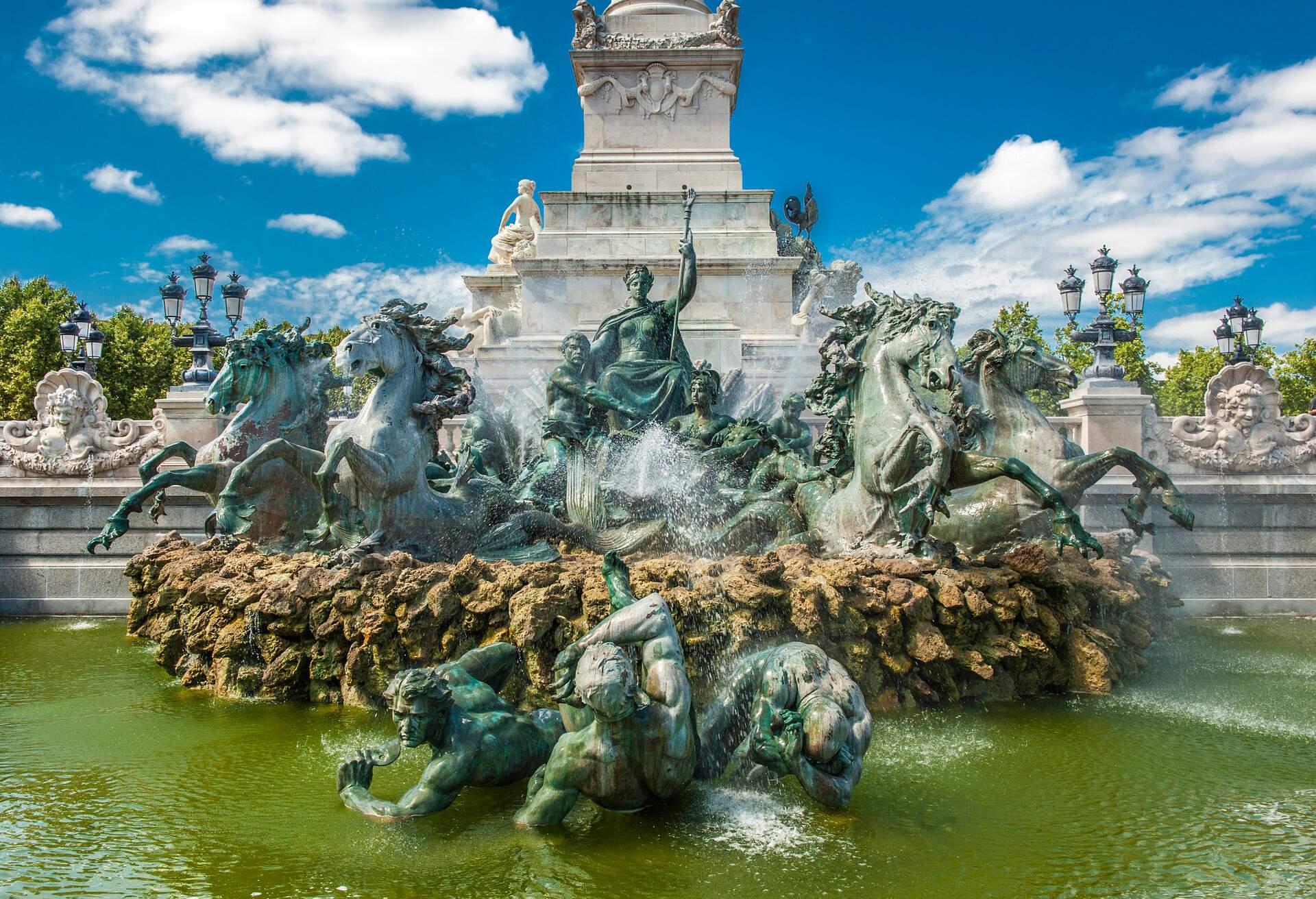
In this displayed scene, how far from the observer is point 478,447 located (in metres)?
10.6

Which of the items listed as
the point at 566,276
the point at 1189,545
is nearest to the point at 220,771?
the point at 566,276

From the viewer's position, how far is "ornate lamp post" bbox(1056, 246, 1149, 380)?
43.6 ft

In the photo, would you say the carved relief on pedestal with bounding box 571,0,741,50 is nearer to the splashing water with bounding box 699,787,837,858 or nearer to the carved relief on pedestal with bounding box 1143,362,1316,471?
the carved relief on pedestal with bounding box 1143,362,1316,471

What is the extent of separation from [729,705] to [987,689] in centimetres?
280

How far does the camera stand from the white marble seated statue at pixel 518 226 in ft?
62.2

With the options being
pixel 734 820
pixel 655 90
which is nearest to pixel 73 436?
pixel 655 90

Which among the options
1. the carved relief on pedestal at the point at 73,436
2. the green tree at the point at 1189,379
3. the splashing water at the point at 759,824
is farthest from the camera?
the green tree at the point at 1189,379

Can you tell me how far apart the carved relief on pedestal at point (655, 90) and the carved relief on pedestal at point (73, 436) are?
27.2 feet

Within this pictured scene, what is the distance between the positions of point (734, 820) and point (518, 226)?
16321 mm

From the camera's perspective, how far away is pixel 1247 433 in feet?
41.8

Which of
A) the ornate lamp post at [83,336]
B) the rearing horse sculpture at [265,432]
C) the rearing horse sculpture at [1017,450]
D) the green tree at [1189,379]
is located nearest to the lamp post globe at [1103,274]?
the rearing horse sculpture at [1017,450]

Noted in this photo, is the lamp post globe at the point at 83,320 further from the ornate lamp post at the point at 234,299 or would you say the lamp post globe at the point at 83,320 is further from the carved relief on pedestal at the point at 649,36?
the carved relief on pedestal at the point at 649,36

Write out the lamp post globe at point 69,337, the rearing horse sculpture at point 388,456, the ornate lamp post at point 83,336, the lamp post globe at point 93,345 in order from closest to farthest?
the rearing horse sculpture at point 388,456, the lamp post globe at point 69,337, the ornate lamp post at point 83,336, the lamp post globe at point 93,345

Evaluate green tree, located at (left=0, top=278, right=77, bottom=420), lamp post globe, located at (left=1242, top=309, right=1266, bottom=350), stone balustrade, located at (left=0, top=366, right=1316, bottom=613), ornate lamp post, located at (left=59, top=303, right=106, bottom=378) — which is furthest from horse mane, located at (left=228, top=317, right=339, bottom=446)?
green tree, located at (left=0, top=278, right=77, bottom=420)
